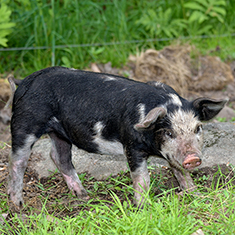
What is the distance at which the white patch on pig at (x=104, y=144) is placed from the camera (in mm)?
3254

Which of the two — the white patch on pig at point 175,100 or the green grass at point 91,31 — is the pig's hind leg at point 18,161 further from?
the green grass at point 91,31

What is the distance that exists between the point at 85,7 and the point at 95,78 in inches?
Result: 131

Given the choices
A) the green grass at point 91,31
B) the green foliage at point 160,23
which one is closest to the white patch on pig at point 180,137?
the green grass at point 91,31

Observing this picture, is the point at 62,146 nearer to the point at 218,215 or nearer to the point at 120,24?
the point at 218,215

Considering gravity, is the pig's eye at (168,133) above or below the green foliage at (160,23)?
above

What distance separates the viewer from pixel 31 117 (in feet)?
11.0

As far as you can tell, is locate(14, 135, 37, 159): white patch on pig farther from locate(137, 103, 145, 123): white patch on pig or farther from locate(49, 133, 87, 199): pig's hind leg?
locate(137, 103, 145, 123): white patch on pig

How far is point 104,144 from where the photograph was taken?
3293mm

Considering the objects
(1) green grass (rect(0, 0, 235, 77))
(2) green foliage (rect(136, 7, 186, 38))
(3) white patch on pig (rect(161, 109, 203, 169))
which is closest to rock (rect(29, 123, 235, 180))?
(3) white patch on pig (rect(161, 109, 203, 169))

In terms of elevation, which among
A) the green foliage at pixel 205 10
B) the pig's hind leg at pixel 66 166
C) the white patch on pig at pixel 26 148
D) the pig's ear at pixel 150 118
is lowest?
the pig's hind leg at pixel 66 166

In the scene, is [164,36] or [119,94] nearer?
[119,94]

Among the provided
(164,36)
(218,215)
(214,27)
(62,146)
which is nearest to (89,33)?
(164,36)

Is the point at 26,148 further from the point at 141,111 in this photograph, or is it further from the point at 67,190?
the point at 141,111

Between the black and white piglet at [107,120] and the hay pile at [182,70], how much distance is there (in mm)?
2799
